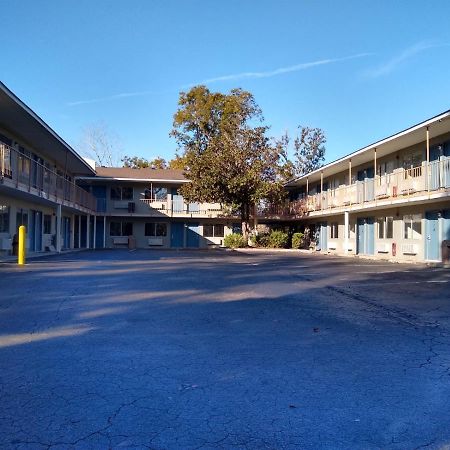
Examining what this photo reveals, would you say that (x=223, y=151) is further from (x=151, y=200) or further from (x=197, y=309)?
(x=197, y=309)

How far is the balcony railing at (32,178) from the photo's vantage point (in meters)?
17.6

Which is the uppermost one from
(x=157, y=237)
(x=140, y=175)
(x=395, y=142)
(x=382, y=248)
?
(x=140, y=175)

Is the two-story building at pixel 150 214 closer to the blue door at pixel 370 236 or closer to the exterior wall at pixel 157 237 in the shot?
the exterior wall at pixel 157 237

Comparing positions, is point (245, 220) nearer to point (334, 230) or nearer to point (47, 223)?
point (334, 230)

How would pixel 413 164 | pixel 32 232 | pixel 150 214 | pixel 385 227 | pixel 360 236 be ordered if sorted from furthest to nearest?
pixel 150 214 → pixel 360 236 → pixel 385 227 → pixel 32 232 → pixel 413 164

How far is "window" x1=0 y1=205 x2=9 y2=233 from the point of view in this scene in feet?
68.5

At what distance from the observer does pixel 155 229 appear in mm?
40031

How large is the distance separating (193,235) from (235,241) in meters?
4.98

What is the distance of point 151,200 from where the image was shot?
39094 millimetres

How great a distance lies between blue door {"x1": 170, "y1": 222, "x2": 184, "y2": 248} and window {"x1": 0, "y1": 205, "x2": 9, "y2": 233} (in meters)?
19.2

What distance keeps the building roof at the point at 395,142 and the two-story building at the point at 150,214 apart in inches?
445

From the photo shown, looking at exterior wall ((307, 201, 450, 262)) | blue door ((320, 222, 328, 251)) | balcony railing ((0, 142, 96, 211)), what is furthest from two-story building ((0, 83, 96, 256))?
blue door ((320, 222, 328, 251))

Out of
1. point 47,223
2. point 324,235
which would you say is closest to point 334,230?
point 324,235

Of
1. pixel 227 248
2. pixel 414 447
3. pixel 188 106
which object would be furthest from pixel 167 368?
pixel 188 106
